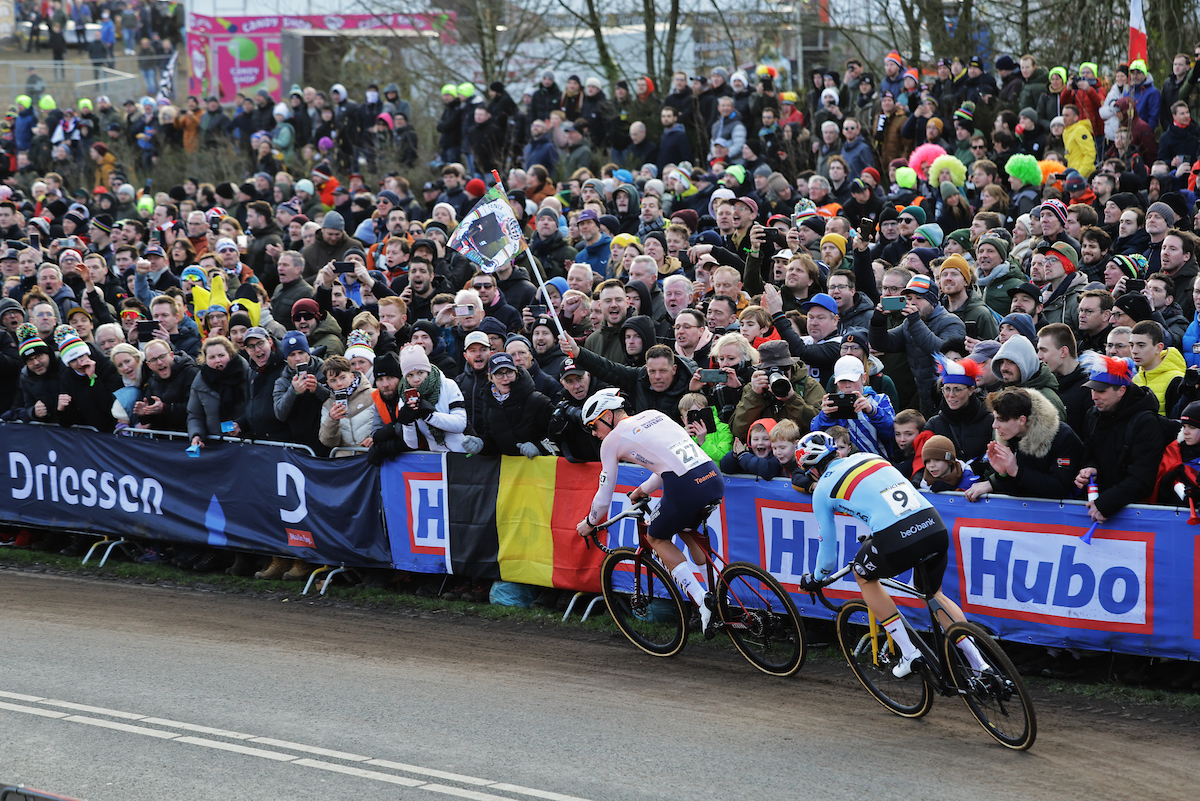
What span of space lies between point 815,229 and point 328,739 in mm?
8793

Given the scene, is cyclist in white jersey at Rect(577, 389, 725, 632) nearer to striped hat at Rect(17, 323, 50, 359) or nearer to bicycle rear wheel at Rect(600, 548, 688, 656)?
bicycle rear wheel at Rect(600, 548, 688, 656)

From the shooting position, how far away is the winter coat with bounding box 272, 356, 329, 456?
470 inches

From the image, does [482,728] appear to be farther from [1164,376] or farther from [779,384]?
[1164,376]

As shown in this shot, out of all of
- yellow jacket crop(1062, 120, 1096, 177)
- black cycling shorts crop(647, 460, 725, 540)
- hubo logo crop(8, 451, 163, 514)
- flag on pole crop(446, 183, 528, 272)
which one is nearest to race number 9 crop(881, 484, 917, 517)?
black cycling shorts crop(647, 460, 725, 540)

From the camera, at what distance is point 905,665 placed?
785 cm

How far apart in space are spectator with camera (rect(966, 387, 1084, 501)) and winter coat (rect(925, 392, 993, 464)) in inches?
13.5

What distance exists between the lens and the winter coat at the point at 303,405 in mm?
11930

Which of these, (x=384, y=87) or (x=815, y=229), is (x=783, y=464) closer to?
(x=815, y=229)

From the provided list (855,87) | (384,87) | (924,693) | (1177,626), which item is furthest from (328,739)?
(384,87)

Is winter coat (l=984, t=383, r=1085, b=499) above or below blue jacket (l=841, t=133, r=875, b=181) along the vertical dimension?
below

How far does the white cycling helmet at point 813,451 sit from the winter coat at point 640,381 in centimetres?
210

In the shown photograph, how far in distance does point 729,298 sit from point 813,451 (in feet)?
11.4

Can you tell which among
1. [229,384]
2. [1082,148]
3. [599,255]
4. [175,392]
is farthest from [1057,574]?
[1082,148]

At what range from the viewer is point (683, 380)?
10453 millimetres
